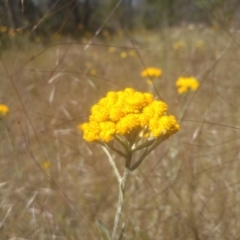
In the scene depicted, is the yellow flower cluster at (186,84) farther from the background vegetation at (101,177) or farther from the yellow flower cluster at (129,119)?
the yellow flower cluster at (129,119)

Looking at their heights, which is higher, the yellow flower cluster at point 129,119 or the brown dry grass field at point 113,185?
the yellow flower cluster at point 129,119

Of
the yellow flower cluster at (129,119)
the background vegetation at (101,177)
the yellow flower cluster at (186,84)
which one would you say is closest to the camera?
the yellow flower cluster at (129,119)

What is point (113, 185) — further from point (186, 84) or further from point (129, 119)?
point (129, 119)

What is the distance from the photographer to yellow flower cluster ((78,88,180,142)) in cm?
Result: 92

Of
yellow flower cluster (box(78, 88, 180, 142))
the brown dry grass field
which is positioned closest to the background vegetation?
the brown dry grass field

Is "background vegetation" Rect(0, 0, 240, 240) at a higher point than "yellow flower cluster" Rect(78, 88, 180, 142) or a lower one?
lower

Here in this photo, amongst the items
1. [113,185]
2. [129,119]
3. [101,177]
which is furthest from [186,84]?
[129,119]

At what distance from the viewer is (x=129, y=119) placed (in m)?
0.93

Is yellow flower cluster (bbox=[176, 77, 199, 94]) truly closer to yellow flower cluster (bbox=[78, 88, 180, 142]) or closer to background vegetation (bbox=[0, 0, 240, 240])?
background vegetation (bbox=[0, 0, 240, 240])

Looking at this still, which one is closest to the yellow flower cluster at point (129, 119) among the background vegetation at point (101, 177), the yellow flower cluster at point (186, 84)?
the background vegetation at point (101, 177)

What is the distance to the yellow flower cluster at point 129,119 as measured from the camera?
925 millimetres

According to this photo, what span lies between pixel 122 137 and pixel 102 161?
42.7 inches

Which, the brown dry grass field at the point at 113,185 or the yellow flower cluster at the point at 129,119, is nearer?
the yellow flower cluster at the point at 129,119

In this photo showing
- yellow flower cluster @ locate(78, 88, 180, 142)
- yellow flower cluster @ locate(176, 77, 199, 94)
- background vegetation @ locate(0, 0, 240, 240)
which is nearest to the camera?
yellow flower cluster @ locate(78, 88, 180, 142)
